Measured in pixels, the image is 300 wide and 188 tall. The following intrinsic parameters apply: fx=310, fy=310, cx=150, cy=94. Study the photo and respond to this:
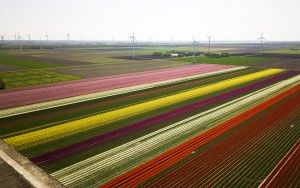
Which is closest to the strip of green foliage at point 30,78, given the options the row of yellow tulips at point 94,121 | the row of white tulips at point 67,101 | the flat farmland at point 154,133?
the flat farmland at point 154,133

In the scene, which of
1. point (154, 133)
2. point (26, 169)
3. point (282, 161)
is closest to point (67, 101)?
point (154, 133)

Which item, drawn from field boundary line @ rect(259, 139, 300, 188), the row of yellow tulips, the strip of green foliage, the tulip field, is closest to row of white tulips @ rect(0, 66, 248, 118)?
the tulip field

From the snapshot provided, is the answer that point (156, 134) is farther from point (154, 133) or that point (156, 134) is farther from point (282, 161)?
point (282, 161)

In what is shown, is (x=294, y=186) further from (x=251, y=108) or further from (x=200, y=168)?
(x=251, y=108)

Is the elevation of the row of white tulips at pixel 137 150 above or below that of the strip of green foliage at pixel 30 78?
below

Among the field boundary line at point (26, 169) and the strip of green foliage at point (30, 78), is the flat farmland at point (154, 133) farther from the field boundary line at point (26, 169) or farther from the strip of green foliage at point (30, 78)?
the strip of green foliage at point (30, 78)
